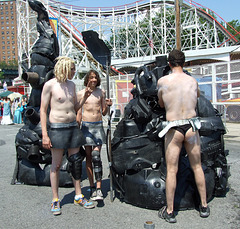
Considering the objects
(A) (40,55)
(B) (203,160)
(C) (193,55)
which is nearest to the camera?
(B) (203,160)

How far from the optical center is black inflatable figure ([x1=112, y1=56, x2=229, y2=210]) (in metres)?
3.34

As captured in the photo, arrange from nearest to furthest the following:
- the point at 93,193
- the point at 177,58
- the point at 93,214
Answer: the point at 177,58, the point at 93,214, the point at 93,193

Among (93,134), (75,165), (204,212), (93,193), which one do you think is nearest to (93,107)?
(93,134)

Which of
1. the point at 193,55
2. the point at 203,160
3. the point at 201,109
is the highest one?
the point at 193,55

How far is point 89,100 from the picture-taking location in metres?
4.05

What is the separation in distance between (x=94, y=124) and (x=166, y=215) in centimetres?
164

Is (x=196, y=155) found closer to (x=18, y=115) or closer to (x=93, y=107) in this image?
(x=93, y=107)

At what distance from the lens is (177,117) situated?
296 centimetres

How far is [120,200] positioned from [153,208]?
1.89 ft

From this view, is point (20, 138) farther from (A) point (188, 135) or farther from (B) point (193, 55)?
(B) point (193, 55)

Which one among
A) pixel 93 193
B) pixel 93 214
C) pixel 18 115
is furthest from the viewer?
pixel 18 115

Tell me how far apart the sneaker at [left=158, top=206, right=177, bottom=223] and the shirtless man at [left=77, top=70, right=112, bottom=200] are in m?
1.02

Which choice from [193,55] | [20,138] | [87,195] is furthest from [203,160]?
[193,55]

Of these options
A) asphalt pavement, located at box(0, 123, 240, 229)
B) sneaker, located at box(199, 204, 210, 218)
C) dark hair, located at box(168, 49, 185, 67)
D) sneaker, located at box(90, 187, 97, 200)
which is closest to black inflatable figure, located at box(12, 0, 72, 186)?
asphalt pavement, located at box(0, 123, 240, 229)
